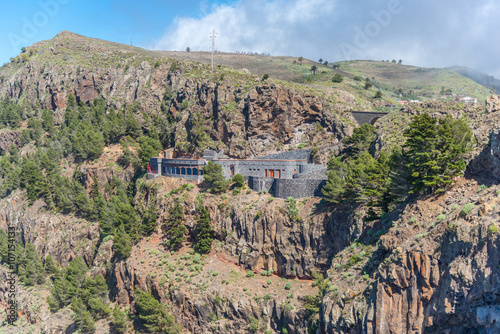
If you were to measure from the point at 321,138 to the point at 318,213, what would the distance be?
70.7ft

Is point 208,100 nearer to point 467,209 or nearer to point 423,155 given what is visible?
point 423,155

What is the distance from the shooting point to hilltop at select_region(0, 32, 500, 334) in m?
22.0

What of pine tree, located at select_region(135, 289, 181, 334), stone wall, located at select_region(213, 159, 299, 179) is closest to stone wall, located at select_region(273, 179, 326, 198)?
stone wall, located at select_region(213, 159, 299, 179)

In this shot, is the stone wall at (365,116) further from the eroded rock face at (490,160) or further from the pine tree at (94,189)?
the pine tree at (94,189)

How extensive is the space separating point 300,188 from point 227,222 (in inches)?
476

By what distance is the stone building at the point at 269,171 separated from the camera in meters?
51.2

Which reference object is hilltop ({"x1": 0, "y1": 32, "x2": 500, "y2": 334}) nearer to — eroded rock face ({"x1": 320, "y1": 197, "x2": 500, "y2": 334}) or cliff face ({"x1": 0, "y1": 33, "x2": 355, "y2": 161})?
eroded rock face ({"x1": 320, "y1": 197, "x2": 500, "y2": 334})

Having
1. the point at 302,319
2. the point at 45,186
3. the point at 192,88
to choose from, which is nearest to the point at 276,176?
the point at 302,319

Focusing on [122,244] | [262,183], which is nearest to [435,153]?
[262,183]

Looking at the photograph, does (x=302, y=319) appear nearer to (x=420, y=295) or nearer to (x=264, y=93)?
(x=420, y=295)

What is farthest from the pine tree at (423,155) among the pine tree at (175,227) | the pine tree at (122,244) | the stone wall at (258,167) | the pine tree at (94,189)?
the pine tree at (94,189)

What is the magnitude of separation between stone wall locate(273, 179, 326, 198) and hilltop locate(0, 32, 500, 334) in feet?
6.07

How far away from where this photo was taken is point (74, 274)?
196ft

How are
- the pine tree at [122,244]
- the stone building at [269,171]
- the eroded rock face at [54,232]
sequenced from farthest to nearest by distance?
the eroded rock face at [54,232]
the pine tree at [122,244]
the stone building at [269,171]
